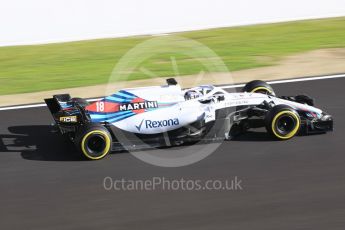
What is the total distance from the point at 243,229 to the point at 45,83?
8.01m

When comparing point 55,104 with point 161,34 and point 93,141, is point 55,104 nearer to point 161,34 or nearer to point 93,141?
point 93,141

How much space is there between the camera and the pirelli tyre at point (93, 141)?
8555mm

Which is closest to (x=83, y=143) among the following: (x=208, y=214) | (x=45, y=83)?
(x=208, y=214)

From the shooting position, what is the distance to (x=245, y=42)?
639 inches

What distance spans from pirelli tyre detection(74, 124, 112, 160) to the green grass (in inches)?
187

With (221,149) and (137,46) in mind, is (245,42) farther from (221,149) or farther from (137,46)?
(221,149)

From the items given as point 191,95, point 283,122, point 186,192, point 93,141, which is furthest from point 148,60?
point 186,192

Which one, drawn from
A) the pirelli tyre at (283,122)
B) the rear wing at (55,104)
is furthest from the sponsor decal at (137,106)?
the pirelli tyre at (283,122)

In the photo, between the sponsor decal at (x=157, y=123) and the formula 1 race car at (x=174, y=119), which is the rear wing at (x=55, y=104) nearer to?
the formula 1 race car at (x=174, y=119)

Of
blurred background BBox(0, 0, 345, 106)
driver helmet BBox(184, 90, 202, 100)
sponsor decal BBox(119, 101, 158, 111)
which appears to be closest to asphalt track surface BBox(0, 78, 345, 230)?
sponsor decal BBox(119, 101, 158, 111)

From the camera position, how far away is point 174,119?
890cm

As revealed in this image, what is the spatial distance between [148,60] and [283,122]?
6.68 m

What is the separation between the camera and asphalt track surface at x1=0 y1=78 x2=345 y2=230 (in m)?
6.90

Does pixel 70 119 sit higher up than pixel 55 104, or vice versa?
pixel 55 104
